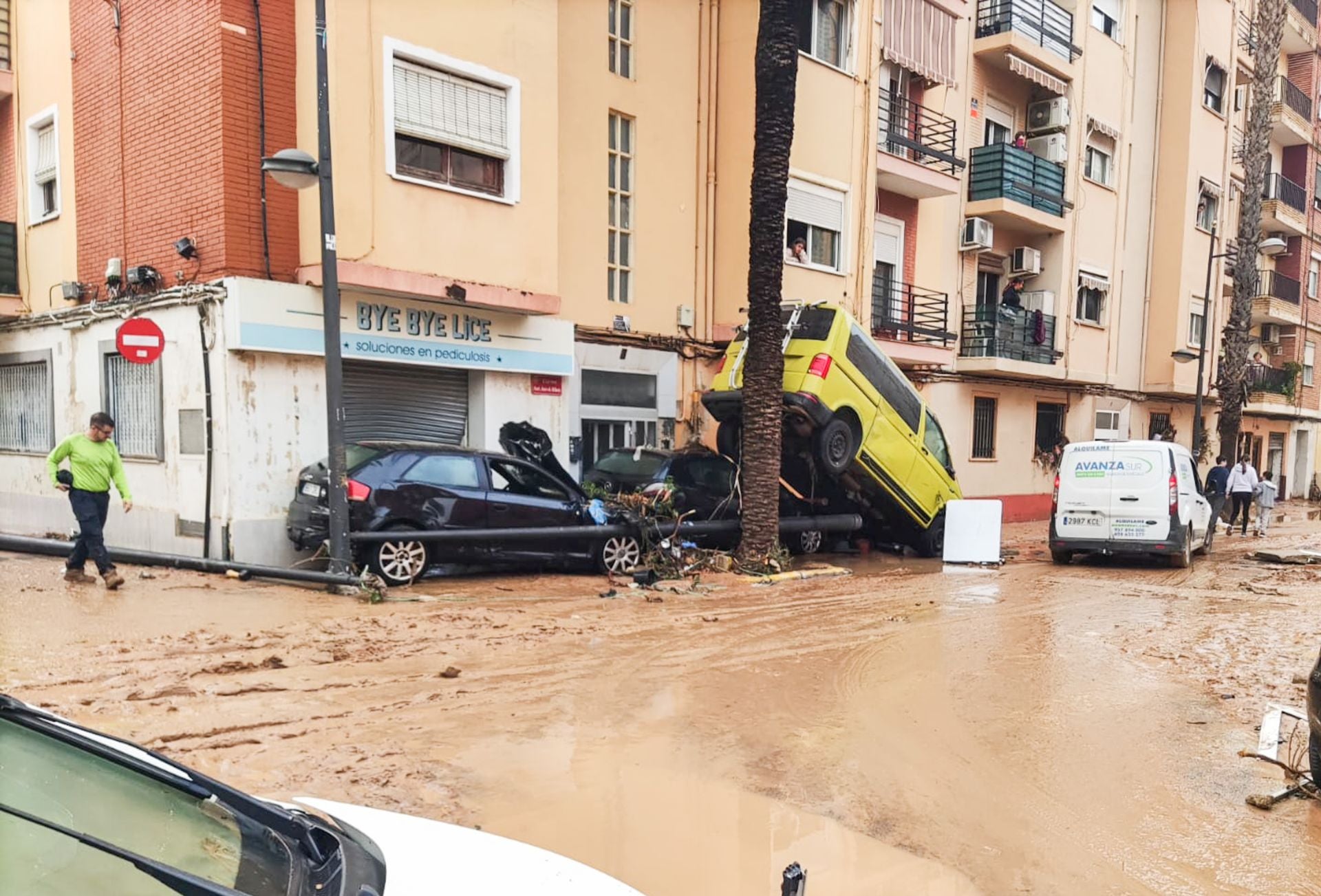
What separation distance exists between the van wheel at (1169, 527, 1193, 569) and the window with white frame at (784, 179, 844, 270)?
24.9 ft

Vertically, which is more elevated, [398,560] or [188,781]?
[188,781]

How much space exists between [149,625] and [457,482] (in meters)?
3.61

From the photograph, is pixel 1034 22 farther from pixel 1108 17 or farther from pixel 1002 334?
pixel 1002 334

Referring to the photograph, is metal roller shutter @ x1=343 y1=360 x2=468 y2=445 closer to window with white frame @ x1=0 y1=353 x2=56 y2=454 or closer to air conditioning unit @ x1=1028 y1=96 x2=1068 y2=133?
window with white frame @ x1=0 y1=353 x2=56 y2=454

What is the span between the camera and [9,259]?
45.8 ft

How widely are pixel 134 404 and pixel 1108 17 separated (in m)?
25.1

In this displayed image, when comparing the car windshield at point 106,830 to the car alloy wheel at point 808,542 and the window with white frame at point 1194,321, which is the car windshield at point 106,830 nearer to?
the car alloy wheel at point 808,542

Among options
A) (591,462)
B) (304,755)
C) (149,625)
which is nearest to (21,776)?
(304,755)

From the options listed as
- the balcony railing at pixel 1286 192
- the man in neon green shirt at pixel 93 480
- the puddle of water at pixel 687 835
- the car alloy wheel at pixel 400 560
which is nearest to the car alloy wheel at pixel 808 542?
the car alloy wheel at pixel 400 560

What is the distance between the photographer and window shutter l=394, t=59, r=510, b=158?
36.5 ft

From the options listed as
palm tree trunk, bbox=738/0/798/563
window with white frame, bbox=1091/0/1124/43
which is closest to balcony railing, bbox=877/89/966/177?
window with white frame, bbox=1091/0/1124/43

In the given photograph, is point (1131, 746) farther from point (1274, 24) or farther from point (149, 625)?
point (1274, 24)

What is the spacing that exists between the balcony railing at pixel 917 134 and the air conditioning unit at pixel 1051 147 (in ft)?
11.6

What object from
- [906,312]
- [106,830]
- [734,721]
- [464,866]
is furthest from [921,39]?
[106,830]
